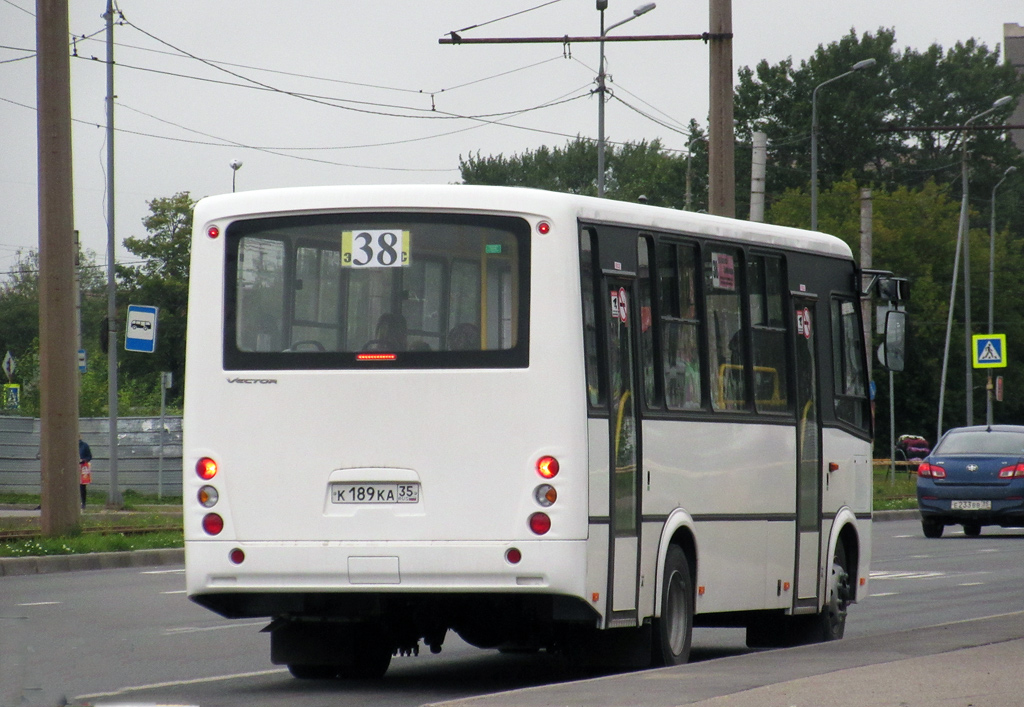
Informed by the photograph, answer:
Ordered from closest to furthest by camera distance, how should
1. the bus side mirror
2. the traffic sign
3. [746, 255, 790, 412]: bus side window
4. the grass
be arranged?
[746, 255, 790, 412]: bus side window
the bus side mirror
the grass
the traffic sign

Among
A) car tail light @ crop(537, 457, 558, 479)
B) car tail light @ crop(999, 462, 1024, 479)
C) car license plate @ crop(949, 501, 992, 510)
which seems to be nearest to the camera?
car tail light @ crop(537, 457, 558, 479)

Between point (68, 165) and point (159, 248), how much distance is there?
63234 mm

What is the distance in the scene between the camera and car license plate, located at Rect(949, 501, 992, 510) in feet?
93.9

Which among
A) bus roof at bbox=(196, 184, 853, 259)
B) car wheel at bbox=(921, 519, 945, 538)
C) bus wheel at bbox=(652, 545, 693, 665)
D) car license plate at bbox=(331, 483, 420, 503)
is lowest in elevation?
car wheel at bbox=(921, 519, 945, 538)

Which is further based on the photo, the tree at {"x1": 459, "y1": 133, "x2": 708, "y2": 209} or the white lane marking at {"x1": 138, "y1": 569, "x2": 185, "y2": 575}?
the tree at {"x1": 459, "y1": 133, "x2": 708, "y2": 209}

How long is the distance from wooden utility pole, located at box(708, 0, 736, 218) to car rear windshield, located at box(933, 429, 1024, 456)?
9.27 m

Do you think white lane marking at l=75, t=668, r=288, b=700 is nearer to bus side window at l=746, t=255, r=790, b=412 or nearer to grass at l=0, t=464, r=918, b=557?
bus side window at l=746, t=255, r=790, b=412

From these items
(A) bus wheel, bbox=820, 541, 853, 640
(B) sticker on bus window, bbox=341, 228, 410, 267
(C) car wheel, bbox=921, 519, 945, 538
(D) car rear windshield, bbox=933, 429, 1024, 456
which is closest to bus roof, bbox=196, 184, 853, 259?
(B) sticker on bus window, bbox=341, 228, 410, 267

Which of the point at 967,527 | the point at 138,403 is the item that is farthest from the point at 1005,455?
the point at 138,403

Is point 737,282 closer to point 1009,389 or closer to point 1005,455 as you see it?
point 1005,455

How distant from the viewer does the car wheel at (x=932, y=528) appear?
29000 millimetres

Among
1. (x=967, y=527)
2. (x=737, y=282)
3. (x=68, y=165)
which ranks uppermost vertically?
(x=68, y=165)

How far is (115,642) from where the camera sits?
12.6 meters

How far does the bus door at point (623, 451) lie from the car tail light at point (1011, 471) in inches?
756
